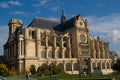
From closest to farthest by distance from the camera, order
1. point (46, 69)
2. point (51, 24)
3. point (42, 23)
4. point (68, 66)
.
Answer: point (46, 69), point (68, 66), point (42, 23), point (51, 24)

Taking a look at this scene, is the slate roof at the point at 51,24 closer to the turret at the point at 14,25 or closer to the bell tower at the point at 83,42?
the bell tower at the point at 83,42

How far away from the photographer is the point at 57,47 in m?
77.4

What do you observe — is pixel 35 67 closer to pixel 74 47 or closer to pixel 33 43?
pixel 33 43

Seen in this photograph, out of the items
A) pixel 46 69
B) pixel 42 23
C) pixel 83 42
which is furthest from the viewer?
pixel 83 42

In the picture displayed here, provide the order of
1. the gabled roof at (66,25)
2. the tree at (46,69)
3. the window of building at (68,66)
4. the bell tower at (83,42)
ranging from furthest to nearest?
the gabled roof at (66,25) < the bell tower at (83,42) < the window of building at (68,66) < the tree at (46,69)

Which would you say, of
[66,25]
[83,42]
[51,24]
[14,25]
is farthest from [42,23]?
[83,42]

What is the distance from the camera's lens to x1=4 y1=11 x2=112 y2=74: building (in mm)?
70438

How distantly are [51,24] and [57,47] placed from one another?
12.7 m

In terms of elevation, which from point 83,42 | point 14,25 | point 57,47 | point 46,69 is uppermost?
point 14,25

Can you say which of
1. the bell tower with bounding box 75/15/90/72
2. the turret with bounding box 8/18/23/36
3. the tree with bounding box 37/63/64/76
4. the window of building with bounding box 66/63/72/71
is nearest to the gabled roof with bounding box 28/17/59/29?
the turret with bounding box 8/18/23/36

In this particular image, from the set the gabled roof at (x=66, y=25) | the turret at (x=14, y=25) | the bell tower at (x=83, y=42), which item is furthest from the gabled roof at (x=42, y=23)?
the bell tower at (x=83, y=42)

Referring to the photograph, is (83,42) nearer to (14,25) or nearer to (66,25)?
(66,25)

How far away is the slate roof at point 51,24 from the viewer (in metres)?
80.7

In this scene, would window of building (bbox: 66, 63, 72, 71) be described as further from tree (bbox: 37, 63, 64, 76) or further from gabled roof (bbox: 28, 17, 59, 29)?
gabled roof (bbox: 28, 17, 59, 29)
